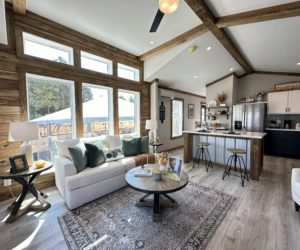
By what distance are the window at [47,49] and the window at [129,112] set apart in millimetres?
1614

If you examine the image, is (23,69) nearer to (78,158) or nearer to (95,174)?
(78,158)

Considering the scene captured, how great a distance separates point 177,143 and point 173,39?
4299 mm

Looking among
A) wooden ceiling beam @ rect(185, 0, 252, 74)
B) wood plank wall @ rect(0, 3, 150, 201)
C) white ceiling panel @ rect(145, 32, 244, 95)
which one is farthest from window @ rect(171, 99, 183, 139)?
wood plank wall @ rect(0, 3, 150, 201)

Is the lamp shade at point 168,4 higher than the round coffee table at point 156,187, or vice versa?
the lamp shade at point 168,4

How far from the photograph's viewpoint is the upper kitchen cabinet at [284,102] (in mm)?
5277

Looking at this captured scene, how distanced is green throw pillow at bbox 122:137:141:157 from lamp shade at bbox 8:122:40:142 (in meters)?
1.71

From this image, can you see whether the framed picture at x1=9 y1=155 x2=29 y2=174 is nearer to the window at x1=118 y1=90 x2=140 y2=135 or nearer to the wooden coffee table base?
the wooden coffee table base

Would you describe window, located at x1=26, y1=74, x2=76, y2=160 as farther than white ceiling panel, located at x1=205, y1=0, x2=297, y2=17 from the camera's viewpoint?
Yes

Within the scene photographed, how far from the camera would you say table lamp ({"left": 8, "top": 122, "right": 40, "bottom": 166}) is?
2.32m

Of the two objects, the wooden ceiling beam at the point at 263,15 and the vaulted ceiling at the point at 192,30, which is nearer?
the wooden ceiling beam at the point at 263,15

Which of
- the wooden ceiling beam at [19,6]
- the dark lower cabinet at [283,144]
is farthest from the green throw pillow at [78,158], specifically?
the dark lower cabinet at [283,144]

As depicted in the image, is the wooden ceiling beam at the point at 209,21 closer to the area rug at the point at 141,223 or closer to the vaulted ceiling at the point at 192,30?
the vaulted ceiling at the point at 192,30

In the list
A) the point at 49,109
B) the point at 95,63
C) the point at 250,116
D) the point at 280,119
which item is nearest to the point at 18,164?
the point at 49,109

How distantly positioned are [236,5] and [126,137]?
3451mm
